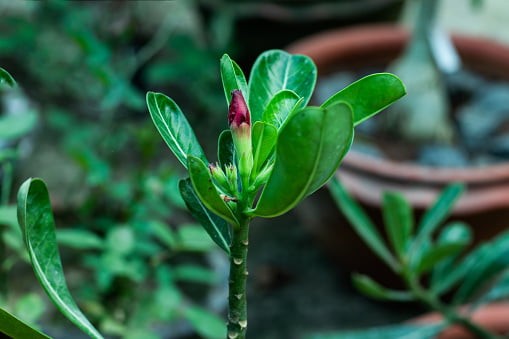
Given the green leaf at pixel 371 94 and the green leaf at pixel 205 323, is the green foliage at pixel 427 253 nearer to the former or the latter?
the green leaf at pixel 205 323

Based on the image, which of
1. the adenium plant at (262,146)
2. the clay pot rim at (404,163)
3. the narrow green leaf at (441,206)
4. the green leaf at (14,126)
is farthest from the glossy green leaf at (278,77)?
the clay pot rim at (404,163)

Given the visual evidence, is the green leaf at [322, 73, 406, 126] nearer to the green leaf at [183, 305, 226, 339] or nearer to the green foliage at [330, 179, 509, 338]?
the green foliage at [330, 179, 509, 338]

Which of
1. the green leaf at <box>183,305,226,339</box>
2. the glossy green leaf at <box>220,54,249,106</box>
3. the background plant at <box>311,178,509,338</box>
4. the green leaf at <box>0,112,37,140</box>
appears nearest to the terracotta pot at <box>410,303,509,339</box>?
the background plant at <box>311,178,509,338</box>

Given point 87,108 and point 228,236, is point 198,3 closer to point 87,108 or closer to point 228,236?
point 87,108

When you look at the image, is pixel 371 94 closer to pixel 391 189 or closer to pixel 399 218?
pixel 399 218

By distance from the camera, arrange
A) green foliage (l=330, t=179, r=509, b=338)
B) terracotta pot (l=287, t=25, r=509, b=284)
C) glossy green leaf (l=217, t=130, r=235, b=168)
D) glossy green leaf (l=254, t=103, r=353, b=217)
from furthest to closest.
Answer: terracotta pot (l=287, t=25, r=509, b=284) → green foliage (l=330, t=179, r=509, b=338) → glossy green leaf (l=217, t=130, r=235, b=168) → glossy green leaf (l=254, t=103, r=353, b=217)

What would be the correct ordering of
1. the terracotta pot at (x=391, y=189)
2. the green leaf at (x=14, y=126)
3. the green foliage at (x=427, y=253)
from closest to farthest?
the green leaf at (x=14, y=126) < the green foliage at (x=427, y=253) < the terracotta pot at (x=391, y=189)
